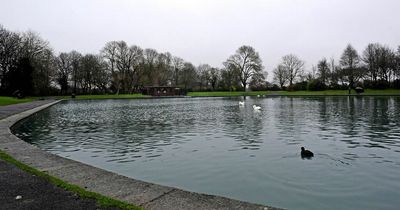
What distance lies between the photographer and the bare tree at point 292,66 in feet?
319

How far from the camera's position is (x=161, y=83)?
9694 centimetres

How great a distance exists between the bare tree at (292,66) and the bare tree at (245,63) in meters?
16.6

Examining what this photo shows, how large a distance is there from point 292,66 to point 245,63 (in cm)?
2005

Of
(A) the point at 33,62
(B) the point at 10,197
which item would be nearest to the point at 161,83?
(A) the point at 33,62

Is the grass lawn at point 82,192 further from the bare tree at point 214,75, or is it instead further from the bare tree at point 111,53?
the bare tree at point 214,75

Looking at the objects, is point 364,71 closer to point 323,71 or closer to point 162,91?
point 323,71

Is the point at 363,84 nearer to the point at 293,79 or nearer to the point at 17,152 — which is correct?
the point at 293,79

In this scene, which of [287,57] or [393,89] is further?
[287,57]

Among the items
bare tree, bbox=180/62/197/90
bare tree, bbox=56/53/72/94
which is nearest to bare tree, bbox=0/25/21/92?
bare tree, bbox=56/53/72/94

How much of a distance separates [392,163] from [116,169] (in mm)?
8120

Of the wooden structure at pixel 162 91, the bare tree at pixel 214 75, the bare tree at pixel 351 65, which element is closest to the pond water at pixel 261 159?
the bare tree at pixel 351 65

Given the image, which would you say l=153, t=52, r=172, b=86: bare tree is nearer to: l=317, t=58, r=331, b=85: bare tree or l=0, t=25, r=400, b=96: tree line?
l=0, t=25, r=400, b=96: tree line

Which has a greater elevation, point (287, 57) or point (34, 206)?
point (287, 57)

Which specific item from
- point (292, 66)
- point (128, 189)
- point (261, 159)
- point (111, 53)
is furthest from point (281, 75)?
point (128, 189)
